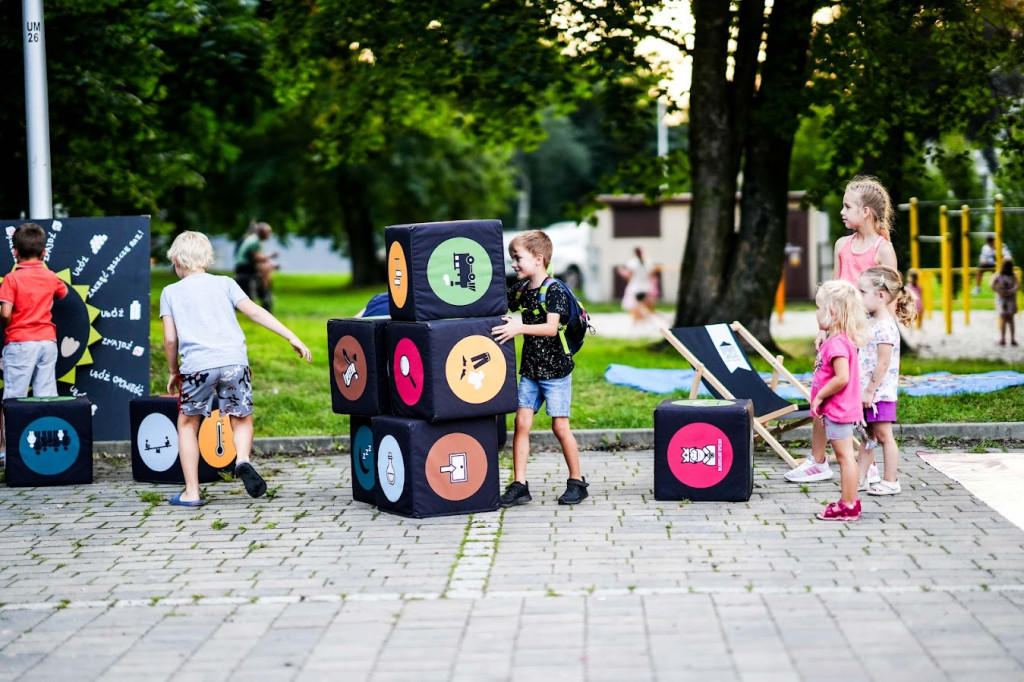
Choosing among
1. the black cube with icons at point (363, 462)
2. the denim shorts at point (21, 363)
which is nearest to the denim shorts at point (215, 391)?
the black cube with icons at point (363, 462)

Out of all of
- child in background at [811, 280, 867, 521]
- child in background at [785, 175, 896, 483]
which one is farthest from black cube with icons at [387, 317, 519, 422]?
child in background at [785, 175, 896, 483]

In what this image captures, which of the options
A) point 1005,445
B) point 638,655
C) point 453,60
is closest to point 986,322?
point 453,60

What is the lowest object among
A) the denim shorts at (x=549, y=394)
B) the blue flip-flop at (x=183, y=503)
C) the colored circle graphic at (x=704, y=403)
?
the blue flip-flop at (x=183, y=503)

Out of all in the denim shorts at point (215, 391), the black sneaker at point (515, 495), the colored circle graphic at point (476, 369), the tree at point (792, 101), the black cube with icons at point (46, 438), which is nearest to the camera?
the colored circle graphic at point (476, 369)

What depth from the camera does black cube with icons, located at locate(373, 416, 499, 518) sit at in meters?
7.59

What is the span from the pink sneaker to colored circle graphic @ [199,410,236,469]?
4.07 meters

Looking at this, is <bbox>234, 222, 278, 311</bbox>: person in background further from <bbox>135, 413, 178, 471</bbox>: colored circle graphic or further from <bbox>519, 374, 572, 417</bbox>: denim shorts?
<bbox>519, 374, 572, 417</bbox>: denim shorts

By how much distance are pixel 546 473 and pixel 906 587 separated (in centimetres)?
385

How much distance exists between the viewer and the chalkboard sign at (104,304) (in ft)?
34.4

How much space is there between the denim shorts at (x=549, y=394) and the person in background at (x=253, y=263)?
15838 millimetres

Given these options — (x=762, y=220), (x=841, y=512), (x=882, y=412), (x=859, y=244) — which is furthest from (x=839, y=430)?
(x=762, y=220)

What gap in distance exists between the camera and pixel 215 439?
29.8ft

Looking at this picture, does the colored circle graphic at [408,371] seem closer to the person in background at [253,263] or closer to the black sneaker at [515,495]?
the black sneaker at [515,495]

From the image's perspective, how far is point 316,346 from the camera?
18.1m
